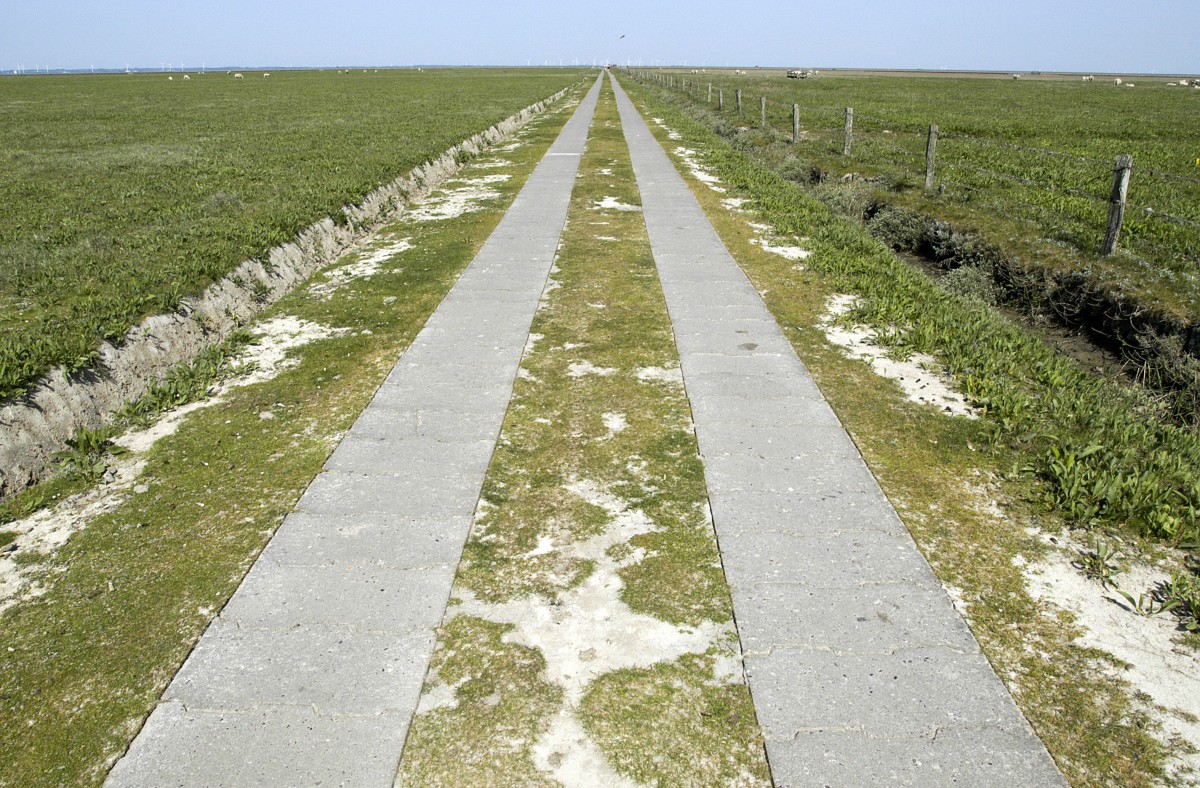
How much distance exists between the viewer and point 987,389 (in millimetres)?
5234

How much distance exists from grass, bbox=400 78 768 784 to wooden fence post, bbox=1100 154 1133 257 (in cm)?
583

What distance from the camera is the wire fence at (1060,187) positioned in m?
8.51

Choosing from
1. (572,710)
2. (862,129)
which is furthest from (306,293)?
(862,129)

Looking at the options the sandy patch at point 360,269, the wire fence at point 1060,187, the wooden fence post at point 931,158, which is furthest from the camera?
the wooden fence post at point 931,158

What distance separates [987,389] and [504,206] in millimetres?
8631

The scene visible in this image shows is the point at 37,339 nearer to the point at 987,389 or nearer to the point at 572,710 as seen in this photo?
the point at 572,710

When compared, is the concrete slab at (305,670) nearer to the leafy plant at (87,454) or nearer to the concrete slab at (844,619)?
the concrete slab at (844,619)

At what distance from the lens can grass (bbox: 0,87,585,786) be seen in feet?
8.77

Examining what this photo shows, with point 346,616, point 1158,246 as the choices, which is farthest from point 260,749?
point 1158,246

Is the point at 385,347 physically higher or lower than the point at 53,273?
lower

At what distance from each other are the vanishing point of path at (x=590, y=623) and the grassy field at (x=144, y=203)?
2.58 m

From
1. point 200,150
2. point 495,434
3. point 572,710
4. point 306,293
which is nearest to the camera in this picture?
point 572,710

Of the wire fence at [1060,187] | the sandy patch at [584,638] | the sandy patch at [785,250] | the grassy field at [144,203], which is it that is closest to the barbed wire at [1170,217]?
the wire fence at [1060,187]

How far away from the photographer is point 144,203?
10508 mm
